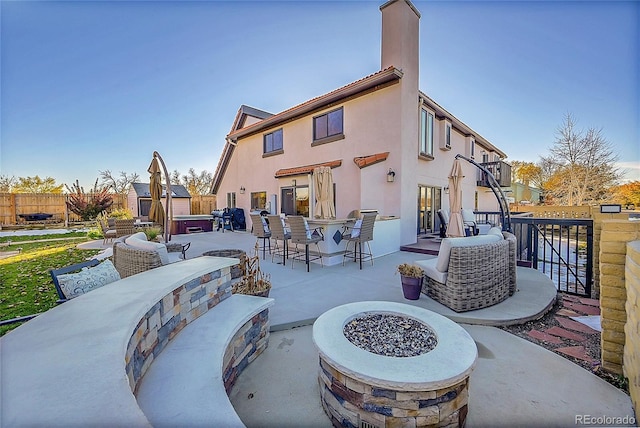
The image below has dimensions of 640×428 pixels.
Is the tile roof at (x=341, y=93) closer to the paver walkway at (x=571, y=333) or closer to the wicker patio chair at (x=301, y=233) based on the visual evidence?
the wicker patio chair at (x=301, y=233)

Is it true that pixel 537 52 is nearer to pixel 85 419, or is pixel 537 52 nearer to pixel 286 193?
pixel 286 193

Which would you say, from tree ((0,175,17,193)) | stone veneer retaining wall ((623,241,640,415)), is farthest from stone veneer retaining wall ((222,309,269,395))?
tree ((0,175,17,193))

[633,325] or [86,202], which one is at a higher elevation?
[86,202]

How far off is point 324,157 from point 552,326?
8.62 metres

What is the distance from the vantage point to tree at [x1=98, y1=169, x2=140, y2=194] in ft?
86.8

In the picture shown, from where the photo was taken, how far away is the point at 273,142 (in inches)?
519

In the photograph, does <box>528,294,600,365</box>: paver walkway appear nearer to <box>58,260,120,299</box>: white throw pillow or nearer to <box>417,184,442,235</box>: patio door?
<box>58,260,120,299</box>: white throw pillow

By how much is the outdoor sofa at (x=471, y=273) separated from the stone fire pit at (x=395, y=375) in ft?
4.99

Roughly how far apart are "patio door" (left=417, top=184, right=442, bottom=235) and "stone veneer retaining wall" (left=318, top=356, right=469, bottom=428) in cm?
893

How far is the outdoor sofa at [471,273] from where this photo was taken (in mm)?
3676

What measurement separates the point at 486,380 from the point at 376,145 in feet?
25.0

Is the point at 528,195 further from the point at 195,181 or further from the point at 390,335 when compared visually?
the point at 195,181

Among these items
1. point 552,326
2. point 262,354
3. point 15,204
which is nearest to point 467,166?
point 552,326

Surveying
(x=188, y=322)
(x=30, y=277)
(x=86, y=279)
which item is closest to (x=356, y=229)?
(x=188, y=322)
